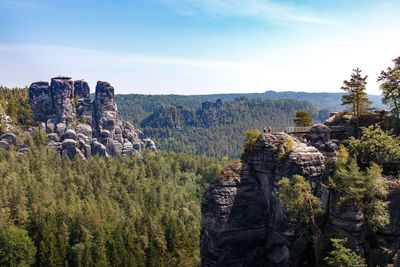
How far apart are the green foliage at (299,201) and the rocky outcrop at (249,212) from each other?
7.73 feet

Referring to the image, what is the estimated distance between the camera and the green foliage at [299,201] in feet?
105

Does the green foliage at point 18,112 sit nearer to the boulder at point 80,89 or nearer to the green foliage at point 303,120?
the boulder at point 80,89

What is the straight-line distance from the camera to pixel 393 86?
4209 cm

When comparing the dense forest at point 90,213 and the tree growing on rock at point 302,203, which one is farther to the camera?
the dense forest at point 90,213

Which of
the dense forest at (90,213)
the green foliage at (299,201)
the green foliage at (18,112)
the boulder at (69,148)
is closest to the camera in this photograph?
the green foliage at (299,201)

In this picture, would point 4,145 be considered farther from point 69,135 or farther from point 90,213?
point 90,213

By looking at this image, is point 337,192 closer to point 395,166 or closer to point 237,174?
point 395,166

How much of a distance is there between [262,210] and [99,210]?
6618cm

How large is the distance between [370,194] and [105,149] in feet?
471

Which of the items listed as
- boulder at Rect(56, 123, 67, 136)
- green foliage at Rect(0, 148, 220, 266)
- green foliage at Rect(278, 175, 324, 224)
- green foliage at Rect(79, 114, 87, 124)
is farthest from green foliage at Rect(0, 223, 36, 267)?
green foliage at Rect(79, 114, 87, 124)

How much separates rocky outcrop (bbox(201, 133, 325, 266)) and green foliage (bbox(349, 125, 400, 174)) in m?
4.18

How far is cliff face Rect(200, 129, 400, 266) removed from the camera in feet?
111

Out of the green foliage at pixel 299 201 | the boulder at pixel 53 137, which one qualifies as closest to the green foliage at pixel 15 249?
the green foliage at pixel 299 201

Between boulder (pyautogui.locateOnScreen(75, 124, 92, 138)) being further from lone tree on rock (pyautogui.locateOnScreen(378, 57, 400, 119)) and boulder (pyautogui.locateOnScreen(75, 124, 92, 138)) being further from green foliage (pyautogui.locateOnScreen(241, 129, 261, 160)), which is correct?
lone tree on rock (pyautogui.locateOnScreen(378, 57, 400, 119))
